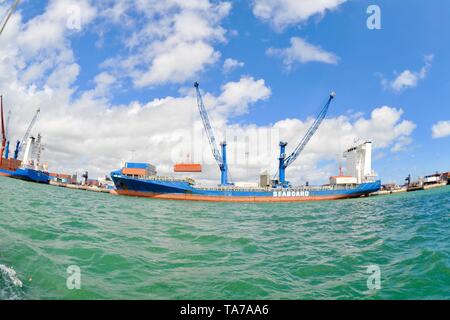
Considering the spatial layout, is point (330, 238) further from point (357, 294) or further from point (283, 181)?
point (283, 181)

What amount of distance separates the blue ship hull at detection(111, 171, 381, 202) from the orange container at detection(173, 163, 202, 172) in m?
13.0

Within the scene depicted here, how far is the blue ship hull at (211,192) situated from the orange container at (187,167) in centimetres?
1299

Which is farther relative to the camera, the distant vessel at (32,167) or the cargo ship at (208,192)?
the distant vessel at (32,167)

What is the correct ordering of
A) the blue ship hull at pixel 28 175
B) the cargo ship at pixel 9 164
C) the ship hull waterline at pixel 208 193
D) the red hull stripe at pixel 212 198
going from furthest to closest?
1. the cargo ship at pixel 9 164
2. the blue ship hull at pixel 28 175
3. the red hull stripe at pixel 212 198
4. the ship hull waterline at pixel 208 193

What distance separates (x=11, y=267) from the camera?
7609mm

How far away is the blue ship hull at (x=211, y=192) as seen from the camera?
6069cm

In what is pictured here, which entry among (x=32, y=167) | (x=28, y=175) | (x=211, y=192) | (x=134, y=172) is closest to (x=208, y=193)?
(x=211, y=192)

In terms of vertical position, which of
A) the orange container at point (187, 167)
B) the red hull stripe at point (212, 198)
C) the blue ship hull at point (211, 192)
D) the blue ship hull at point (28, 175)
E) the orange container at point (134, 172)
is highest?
the orange container at point (187, 167)

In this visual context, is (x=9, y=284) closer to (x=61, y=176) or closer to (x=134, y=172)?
(x=134, y=172)

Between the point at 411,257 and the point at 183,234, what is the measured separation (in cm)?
1037

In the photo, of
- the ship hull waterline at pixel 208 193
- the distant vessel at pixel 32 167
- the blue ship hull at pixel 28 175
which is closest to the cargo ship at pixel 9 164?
the distant vessel at pixel 32 167

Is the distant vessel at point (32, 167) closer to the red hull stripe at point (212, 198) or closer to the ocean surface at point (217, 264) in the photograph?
the red hull stripe at point (212, 198)

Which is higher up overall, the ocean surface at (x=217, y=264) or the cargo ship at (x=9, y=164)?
the cargo ship at (x=9, y=164)

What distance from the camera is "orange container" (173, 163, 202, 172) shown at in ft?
257
